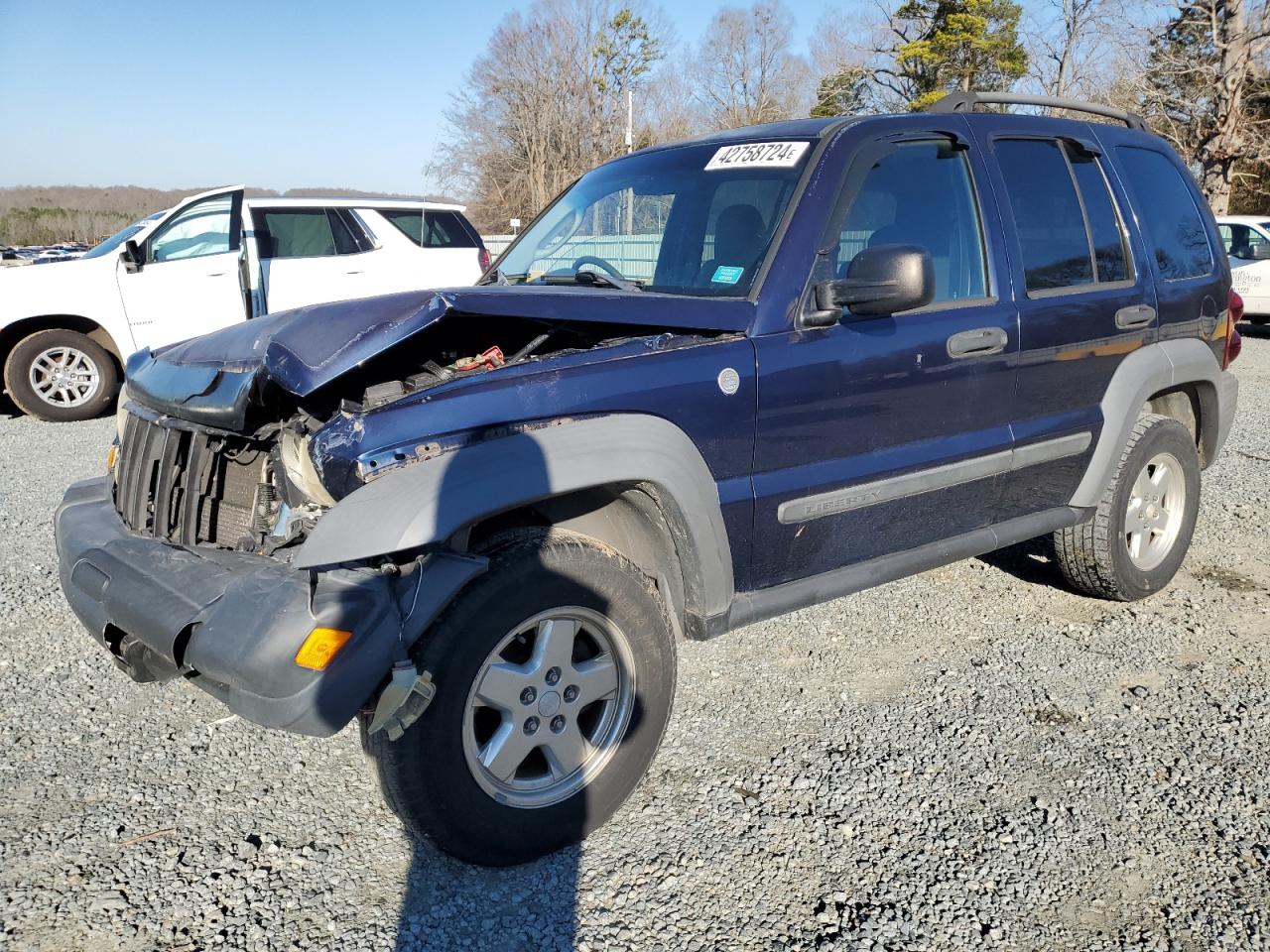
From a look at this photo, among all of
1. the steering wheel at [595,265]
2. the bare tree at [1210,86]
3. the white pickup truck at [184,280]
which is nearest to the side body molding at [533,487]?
the steering wheel at [595,265]

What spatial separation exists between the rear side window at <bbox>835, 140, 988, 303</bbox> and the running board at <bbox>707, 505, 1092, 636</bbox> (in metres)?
0.90

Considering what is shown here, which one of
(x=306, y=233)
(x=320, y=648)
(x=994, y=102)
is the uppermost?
(x=994, y=102)

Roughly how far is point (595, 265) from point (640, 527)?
1166mm

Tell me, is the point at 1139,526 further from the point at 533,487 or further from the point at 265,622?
the point at 265,622

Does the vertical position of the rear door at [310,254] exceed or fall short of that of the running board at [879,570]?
it exceeds it

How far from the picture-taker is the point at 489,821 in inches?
96.5

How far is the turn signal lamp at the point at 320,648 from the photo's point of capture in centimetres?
212

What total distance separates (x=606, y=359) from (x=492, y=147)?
121 ft

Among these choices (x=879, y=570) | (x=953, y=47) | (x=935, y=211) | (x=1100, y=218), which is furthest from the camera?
(x=953, y=47)

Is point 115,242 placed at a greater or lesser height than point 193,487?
greater

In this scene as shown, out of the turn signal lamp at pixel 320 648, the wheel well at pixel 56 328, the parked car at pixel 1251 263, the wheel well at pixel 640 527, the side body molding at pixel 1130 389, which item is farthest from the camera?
the parked car at pixel 1251 263

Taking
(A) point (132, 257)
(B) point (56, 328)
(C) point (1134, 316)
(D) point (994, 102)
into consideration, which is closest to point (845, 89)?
(A) point (132, 257)

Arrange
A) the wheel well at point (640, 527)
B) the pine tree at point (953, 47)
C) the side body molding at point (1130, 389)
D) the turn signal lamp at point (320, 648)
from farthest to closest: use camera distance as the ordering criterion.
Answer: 1. the pine tree at point (953, 47)
2. the side body molding at point (1130, 389)
3. the wheel well at point (640, 527)
4. the turn signal lamp at point (320, 648)

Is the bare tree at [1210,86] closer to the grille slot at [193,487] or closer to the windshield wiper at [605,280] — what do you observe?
the windshield wiper at [605,280]
